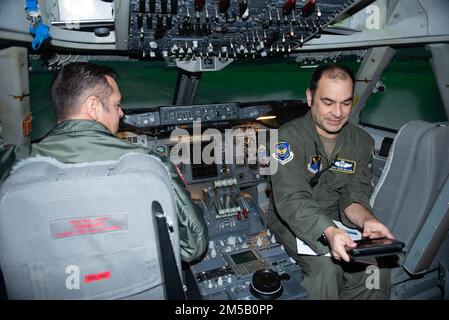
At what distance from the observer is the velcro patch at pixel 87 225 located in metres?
0.93

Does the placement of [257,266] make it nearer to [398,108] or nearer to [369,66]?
[369,66]

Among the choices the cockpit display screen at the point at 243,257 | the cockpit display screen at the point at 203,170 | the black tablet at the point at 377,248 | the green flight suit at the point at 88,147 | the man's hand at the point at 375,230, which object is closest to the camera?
the green flight suit at the point at 88,147

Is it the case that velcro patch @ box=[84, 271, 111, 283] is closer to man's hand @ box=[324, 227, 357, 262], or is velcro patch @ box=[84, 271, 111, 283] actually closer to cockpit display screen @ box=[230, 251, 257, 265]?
man's hand @ box=[324, 227, 357, 262]

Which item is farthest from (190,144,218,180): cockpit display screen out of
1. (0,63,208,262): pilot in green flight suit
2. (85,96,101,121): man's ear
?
(85,96,101,121): man's ear

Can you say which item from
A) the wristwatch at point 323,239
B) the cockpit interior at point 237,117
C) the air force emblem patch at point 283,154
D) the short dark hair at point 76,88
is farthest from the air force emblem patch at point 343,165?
the short dark hair at point 76,88

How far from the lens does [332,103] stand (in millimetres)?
1712

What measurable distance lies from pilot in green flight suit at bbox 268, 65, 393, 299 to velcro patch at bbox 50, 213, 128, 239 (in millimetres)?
939

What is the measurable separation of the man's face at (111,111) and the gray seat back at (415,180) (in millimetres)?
1501

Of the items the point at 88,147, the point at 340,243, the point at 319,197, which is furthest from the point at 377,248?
the point at 88,147

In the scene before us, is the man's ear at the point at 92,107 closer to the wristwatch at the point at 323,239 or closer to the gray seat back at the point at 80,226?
the gray seat back at the point at 80,226

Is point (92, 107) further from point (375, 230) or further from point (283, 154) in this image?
point (375, 230)

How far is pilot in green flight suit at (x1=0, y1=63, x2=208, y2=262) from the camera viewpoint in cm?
104

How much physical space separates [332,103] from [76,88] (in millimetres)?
1294
